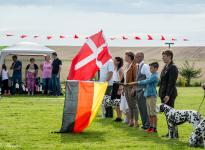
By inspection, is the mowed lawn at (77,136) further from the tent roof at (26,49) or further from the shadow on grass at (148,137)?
the tent roof at (26,49)

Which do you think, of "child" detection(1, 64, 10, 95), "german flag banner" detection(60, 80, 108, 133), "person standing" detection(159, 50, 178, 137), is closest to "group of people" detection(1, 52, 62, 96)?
"child" detection(1, 64, 10, 95)

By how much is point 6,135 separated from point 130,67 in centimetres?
348

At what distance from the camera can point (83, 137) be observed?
11.7 metres

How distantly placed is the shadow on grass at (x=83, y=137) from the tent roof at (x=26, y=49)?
14243 millimetres

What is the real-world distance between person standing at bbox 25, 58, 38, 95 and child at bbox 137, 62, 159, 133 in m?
14.1

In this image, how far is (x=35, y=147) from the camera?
10.2 m

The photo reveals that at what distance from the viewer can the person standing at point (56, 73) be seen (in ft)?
81.5

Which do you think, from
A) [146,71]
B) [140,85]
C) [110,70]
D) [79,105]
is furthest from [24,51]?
[79,105]

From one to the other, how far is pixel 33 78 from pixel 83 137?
1469 centimetres

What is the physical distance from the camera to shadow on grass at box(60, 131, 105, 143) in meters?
11.1

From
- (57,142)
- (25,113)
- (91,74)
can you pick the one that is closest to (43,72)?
(25,113)

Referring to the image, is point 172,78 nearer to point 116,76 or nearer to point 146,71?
point 146,71

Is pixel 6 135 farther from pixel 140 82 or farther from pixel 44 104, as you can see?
pixel 44 104

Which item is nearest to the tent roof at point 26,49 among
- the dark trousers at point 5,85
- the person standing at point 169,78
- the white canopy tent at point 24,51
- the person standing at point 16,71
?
the white canopy tent at point 24,51
